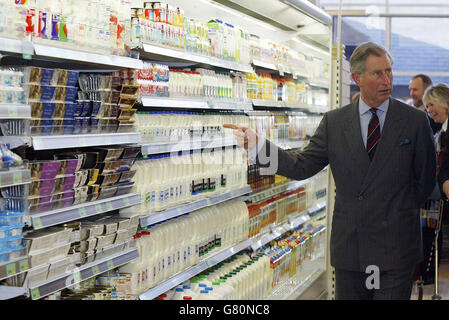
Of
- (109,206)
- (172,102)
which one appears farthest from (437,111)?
(109,206)

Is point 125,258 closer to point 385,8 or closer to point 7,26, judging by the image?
point 7,26

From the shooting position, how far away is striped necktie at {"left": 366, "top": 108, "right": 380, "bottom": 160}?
341 cm

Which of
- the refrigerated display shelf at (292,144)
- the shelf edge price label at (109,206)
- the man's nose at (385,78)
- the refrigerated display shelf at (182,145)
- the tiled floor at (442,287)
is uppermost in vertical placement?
the man's nose at (385,78)

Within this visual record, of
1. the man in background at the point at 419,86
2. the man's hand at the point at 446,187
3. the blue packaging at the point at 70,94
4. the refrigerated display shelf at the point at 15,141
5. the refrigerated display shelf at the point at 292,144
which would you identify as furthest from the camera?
the man in background at the point at 419,86

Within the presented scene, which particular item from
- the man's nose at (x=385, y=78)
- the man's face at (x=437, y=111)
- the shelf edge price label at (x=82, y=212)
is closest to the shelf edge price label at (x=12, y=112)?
the shelf edge price label at (x=82, y=212)

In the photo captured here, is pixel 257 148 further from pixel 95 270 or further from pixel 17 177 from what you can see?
pixel 17 177

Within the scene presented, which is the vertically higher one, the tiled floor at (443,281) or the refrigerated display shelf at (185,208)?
the refrigerated display shelf at (185,208)

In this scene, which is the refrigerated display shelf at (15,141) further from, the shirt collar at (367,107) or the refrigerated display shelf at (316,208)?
the refrigerated display shelf at (316,208)

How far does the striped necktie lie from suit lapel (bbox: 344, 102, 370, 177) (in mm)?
28

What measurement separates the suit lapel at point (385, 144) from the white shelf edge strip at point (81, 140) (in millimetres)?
1231

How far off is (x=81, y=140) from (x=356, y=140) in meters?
1.49

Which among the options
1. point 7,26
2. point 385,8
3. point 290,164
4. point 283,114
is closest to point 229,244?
point 290,164

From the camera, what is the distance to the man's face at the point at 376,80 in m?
3.42
